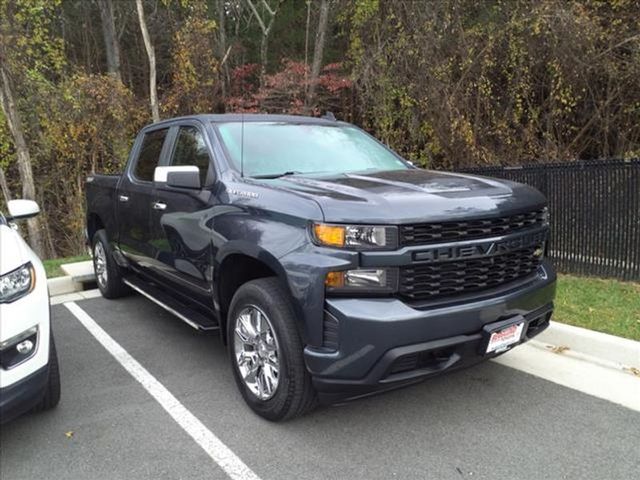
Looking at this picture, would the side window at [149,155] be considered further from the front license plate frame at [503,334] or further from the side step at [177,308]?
the front license plate frame at [503,334]

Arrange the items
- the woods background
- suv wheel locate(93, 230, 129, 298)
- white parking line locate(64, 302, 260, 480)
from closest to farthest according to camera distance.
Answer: white parking line locate(64, 302, 260, 480) → suv wheel locate(93, 230, 129, 298) → the woods background

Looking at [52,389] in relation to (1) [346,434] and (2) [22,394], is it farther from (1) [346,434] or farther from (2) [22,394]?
(1) [346,434]

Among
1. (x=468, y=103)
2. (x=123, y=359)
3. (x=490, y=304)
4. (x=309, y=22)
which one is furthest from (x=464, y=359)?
(x=309, y=22)

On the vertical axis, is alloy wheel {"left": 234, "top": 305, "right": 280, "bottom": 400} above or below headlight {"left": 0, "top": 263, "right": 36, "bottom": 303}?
below

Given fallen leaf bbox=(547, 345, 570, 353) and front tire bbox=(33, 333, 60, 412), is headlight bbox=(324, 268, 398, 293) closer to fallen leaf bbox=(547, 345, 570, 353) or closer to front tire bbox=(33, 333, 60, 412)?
front tire bbox=(33, 333, 60, 412)

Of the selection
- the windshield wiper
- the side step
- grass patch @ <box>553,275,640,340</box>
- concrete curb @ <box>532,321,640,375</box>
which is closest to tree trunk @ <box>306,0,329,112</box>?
grass patch @ <box>553,275,640,340</box>

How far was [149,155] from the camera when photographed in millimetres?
4957

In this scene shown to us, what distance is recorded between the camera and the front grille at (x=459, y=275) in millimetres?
2744

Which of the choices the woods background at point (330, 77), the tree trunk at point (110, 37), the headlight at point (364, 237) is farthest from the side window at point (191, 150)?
the tree trunk at point (110, 37)

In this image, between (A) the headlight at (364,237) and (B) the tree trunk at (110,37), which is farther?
(B) the tree trunk at (110,37)

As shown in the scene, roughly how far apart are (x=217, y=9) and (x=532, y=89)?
987cm

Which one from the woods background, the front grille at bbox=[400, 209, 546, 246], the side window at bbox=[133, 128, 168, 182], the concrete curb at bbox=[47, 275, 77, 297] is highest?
the woods background

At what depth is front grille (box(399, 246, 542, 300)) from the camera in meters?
2.74

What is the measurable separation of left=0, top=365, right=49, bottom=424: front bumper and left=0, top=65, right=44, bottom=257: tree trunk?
31.5ft
